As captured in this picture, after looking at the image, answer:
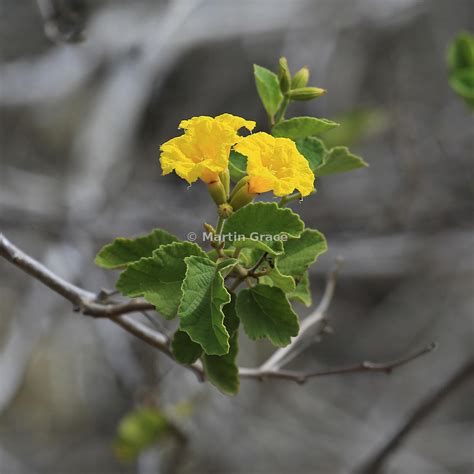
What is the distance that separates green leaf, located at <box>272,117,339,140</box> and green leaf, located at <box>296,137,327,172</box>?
3cm

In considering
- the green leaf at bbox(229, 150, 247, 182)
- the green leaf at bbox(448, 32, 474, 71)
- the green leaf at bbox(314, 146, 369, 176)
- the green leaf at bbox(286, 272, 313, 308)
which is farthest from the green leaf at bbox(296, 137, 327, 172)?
the green leaf at bbox(448, 32, 474, 71)

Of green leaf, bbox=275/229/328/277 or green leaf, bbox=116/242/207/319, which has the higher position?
green leaf, bbox=116/242/207/319

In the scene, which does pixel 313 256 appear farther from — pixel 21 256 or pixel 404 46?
pixel 404 46

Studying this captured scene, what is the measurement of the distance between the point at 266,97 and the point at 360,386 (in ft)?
15.4

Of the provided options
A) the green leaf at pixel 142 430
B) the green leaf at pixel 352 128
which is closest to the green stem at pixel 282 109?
the green leaf at pixel 142 430

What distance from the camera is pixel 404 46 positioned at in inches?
278

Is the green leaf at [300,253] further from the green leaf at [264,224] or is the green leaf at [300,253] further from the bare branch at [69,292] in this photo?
the bare branch at [69,292]

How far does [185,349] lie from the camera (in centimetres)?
147

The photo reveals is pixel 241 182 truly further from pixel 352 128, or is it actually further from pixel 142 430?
pixel 352 128

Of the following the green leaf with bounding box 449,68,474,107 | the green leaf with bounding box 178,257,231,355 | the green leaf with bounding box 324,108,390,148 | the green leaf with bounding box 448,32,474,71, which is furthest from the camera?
the green leaf with bounding box 324,108,390,148

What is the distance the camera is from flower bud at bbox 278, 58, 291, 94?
1.55 meters

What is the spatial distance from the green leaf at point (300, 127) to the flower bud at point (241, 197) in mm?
136

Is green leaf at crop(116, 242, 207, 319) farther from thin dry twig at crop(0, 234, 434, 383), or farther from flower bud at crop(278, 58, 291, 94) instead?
flower bud at crop(278, 58, 291, 94)

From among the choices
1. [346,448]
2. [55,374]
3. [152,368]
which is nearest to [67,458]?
[55,374]
